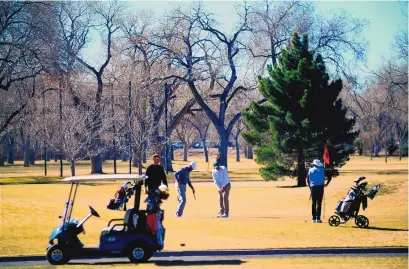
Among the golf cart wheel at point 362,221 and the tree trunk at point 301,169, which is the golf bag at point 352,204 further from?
the tree trunk at point 301,169

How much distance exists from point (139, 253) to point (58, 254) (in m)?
1.75

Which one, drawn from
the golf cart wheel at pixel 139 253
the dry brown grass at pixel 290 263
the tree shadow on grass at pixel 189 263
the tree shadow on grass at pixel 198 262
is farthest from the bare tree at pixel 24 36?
the golf cart wheel at pixel 139 253

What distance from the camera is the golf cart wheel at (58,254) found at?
52.3 feet

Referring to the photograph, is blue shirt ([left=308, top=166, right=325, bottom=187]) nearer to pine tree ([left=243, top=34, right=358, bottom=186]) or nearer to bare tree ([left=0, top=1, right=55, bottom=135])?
pine tree ([left=243, top=34, right=358, bottom=186])

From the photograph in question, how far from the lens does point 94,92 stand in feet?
234

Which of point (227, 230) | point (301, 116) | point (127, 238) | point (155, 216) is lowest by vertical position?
point (227, 230)

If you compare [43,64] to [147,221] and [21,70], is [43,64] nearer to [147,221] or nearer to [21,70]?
[21,70]

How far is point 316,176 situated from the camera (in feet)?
80.9

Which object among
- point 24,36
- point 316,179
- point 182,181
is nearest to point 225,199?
point 182,181

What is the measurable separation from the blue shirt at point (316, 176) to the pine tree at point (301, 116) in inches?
903

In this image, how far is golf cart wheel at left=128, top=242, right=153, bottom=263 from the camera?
1574 cm

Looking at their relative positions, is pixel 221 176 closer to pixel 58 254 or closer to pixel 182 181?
pixel 182 181

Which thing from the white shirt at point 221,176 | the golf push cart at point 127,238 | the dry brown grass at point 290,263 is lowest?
the dry brown grass at point 290,263

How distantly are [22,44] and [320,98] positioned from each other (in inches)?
845
